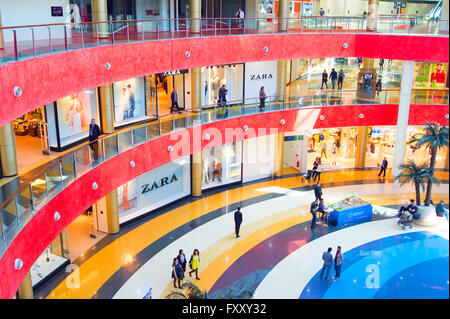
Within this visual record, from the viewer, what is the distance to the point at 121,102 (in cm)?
2025

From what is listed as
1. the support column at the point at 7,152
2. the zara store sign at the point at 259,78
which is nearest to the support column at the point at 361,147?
the zara store sign at the point at 259,78

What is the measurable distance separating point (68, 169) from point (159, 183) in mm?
8789

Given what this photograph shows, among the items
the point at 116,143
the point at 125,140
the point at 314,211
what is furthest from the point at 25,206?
the point at 314,211

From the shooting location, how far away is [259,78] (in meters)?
25.5

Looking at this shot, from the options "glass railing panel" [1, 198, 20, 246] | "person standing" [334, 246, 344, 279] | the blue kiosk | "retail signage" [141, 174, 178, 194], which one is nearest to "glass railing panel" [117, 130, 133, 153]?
"retail signage" [141, 174, 178, 194]

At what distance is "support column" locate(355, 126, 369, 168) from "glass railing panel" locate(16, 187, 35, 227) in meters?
20.1

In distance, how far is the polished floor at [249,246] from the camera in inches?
623

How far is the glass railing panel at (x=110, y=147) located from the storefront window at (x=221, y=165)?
8.39 m

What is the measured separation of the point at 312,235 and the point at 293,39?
8.73 metres

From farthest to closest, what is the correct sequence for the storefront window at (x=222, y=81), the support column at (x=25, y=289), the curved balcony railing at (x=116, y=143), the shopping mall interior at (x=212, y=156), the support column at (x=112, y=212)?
the storefront window at (x=222, y=81), the support column at (x=112, y=212), the support column at (x=25, y=289), the shopping mall interior at (x=212, y=156), the curved balcony railing at (x=116, y=143)

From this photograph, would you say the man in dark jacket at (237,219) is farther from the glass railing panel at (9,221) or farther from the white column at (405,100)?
the glass railing panel at (9,221)

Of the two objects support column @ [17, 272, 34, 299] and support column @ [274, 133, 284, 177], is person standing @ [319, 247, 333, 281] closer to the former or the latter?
support column @ [17, 272, 34, 299]

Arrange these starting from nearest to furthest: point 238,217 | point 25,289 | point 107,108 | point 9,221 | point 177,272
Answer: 1. point 9,221
2. point 25,289
3. point 177,272
4. point 107,108
5. point 238,217

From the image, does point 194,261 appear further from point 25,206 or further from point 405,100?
point 405,100
